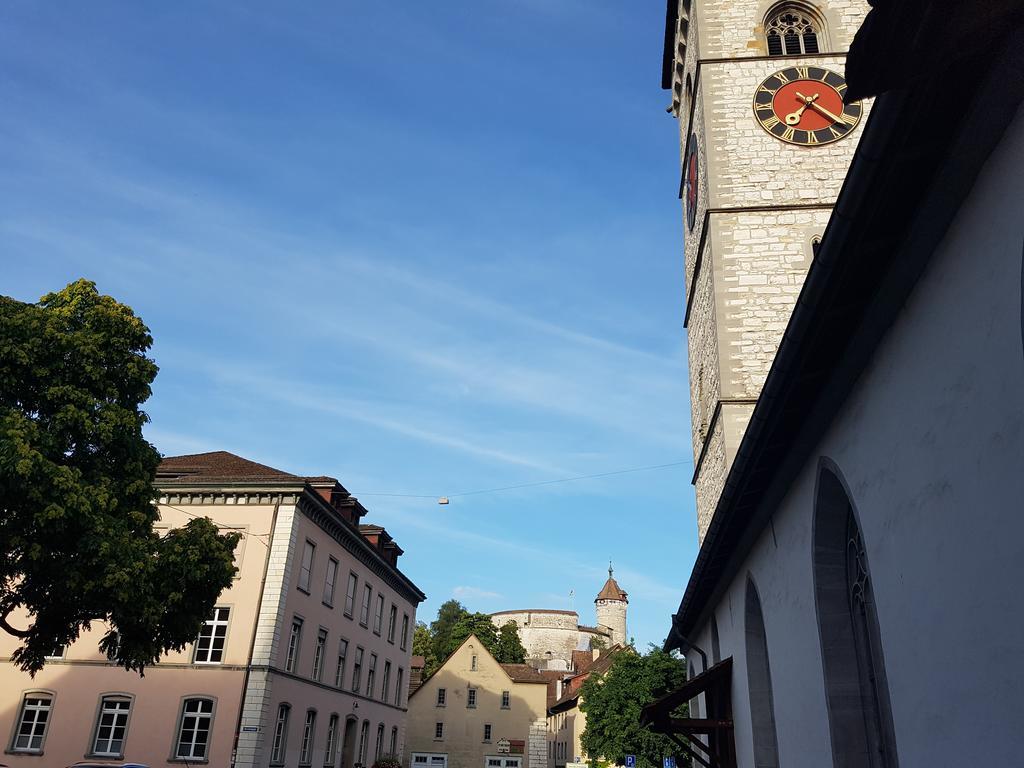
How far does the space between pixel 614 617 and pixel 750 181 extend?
4249 inches

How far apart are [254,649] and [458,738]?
33679 millimetres

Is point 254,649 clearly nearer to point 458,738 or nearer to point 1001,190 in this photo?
point 1001,190

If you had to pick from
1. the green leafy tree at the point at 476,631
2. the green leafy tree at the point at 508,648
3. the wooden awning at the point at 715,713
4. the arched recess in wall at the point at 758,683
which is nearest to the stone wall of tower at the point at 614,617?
the green leafy tree at the point at 508,648

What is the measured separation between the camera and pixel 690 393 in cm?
2556

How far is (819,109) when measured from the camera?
22.7 meters

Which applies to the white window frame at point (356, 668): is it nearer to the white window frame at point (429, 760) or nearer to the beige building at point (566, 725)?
the white window frame at point (429, 760)

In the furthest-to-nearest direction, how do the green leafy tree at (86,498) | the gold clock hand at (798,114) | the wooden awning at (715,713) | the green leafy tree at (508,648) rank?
the green leafy tree at (508,648) → the gold clock hand at (798,114) → the green leafy tree at (86,498) → the wooden awning at (715,713)

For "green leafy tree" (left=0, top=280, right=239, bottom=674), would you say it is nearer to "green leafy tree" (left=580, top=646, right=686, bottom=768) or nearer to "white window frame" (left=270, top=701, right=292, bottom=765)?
"white window frame" (left=270, top=701, right=292, bottom=765)

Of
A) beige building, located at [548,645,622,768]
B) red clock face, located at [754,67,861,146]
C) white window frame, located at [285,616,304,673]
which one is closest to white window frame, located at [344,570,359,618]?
white window frame, located at [285,616,304,673]

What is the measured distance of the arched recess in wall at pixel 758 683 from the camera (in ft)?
38.7

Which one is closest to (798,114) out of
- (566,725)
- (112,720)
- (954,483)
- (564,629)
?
(954,483)

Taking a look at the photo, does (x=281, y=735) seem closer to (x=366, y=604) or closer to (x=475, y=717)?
(x=366, y=604)

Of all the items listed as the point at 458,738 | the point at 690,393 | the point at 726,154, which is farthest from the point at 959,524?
the point at 458,738

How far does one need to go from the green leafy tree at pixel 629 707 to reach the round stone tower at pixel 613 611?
85.4m
